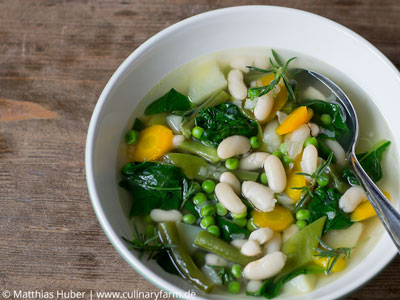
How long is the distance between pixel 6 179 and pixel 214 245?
876 millimetres

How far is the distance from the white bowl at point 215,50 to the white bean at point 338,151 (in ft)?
0.61

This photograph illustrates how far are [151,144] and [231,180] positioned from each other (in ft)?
1.04

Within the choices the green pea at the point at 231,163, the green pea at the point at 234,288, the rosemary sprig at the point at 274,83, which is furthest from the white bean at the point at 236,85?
the green pea at the point at 234,288

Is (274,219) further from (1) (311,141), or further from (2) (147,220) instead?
(2) (147,220)

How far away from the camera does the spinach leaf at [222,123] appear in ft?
5.66

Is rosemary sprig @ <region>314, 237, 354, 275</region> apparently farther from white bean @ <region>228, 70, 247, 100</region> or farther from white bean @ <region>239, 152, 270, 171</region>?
white bean @ <region>228, 70, 247, 100</region>

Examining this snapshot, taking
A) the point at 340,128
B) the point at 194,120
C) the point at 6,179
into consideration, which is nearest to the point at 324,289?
the point at 340,128

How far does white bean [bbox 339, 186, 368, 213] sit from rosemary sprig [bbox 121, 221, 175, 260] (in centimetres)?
60

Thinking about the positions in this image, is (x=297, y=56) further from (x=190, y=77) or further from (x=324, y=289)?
(x=324, y=289)

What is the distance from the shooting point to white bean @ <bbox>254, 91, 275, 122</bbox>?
5.57 ft

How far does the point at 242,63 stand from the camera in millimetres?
1851

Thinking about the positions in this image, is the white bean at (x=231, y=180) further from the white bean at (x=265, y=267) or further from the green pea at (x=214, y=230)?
the white bean at (x=265, y=267)
